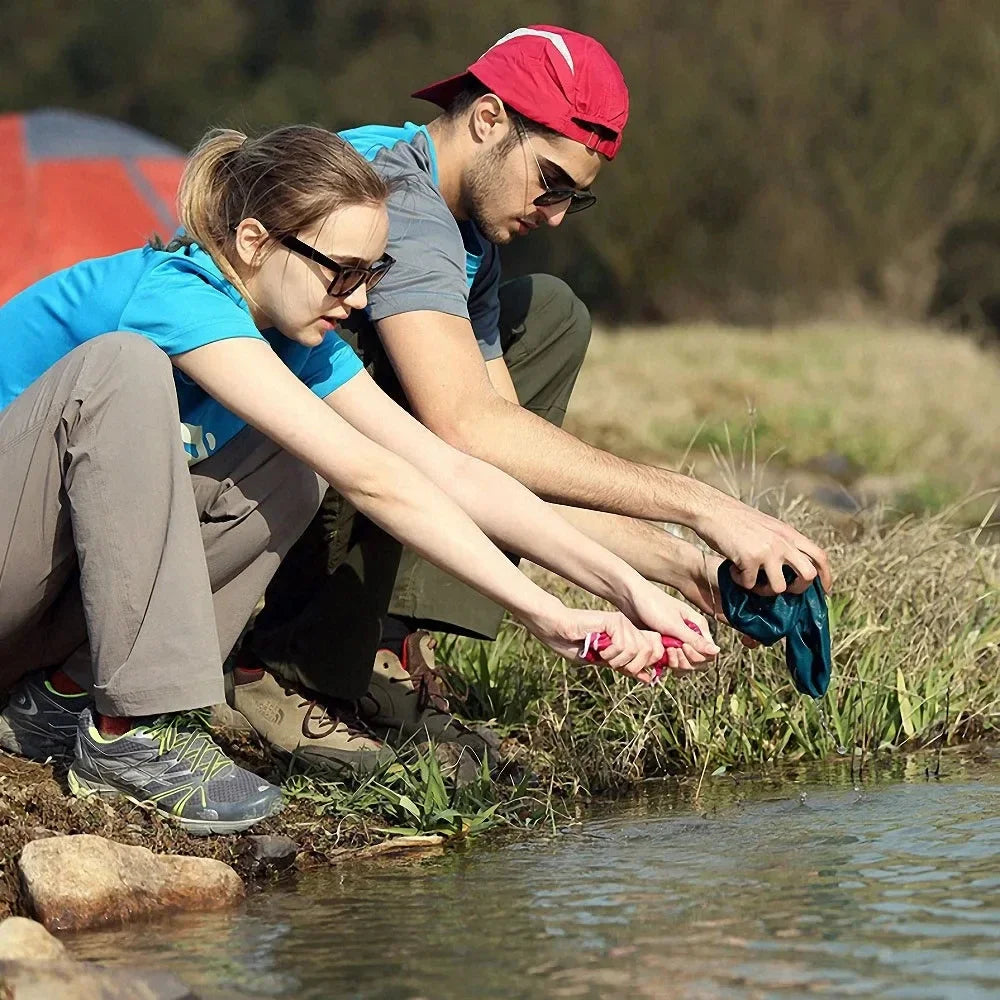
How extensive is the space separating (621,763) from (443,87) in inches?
57.7

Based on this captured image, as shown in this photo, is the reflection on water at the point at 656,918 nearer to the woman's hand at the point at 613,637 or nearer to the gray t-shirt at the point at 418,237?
the woman's hand at the point at 613,637

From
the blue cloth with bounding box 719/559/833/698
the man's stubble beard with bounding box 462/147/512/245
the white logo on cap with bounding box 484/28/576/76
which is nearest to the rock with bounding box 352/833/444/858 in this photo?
the blue cloth with bounding box 719/559/833/698

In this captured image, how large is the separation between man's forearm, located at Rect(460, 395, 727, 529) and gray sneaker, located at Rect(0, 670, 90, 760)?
870 millimetres

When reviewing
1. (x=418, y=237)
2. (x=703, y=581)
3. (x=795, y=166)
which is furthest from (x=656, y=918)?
(x=795, y=166)

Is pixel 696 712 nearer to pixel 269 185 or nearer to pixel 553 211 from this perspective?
→ pixel 553 211

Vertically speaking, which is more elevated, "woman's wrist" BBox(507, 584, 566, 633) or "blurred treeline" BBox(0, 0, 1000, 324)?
"blurred treeline" BBox(0, 0, 1000, 324)

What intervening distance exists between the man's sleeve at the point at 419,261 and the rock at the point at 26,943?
4.61 feet

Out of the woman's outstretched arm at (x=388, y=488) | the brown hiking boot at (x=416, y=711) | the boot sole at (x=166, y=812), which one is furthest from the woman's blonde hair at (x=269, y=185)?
the brown hiking boot at (x=416, y=711)

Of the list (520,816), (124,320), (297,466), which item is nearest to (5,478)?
(124,320)

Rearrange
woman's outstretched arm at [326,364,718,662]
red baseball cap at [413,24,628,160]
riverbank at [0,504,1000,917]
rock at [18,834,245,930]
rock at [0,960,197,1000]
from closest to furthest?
rock at [0,960,197,1000] < rock at [18,834,245,930] < woman's outstretched arm at [326,364,718,662] < riverbank at [0,504,1000,917] < red baseball cap at [413,24,628,160]

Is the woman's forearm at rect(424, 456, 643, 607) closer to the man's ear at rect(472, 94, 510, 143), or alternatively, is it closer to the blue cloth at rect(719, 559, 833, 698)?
the blue cloth at rect(719, 559, 833, 698)

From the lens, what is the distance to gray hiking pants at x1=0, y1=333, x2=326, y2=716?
2.75m

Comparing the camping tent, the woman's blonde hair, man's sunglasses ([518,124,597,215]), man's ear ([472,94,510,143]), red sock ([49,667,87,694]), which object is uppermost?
the camping tent

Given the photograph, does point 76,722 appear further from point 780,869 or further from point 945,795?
point 945,795
